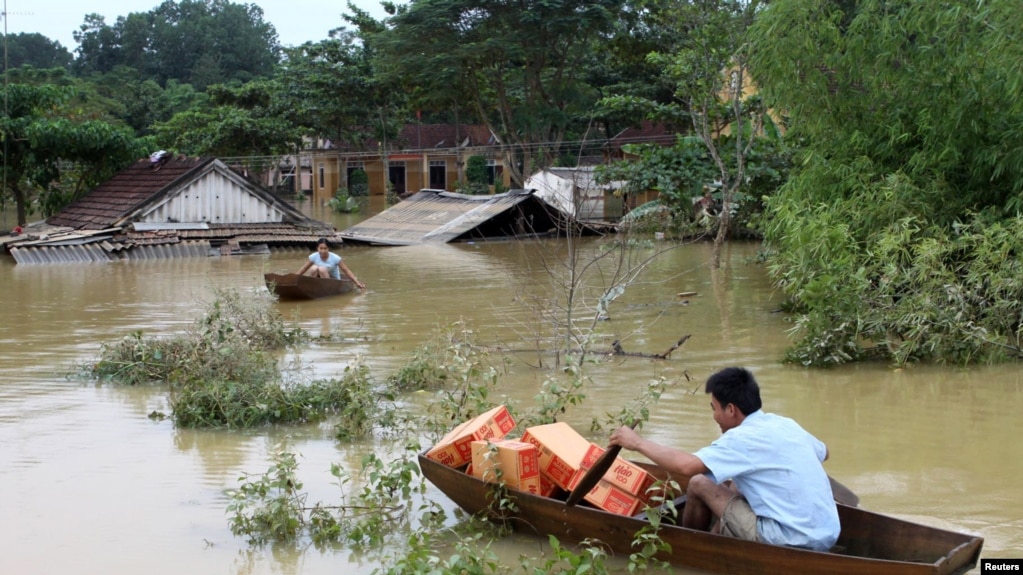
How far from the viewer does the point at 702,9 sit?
64.2 ft

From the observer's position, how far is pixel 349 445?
313 inches

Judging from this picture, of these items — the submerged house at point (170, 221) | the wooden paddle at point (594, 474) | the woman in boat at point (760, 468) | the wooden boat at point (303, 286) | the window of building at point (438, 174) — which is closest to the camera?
the woman in boat at point (760, 468)

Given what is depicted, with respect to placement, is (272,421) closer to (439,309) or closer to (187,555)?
(187,555)

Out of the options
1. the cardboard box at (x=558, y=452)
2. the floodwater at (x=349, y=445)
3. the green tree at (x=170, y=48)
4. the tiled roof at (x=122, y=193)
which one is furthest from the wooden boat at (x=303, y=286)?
the green tree at (x=170, y=48)

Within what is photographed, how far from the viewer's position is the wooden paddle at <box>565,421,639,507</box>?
5.16 m

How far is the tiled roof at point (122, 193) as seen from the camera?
23.5 m

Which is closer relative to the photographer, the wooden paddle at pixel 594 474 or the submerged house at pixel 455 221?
the wooden paddle at pixel 594 474

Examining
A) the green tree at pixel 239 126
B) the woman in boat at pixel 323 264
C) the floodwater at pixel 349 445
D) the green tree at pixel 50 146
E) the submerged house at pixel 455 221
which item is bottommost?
the floodwater at pixel 349 445

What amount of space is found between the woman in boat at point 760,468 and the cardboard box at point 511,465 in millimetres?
782

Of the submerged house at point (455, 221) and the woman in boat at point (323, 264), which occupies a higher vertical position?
the submerged house at point (455, 221)

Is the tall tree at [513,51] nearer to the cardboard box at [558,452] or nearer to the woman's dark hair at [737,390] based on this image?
the cardboard box at [558,452]

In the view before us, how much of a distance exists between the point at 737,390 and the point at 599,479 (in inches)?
35.7

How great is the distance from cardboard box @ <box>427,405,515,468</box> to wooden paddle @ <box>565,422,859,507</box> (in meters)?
0.75

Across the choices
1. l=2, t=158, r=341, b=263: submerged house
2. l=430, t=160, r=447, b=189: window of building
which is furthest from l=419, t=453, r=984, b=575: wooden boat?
l=430, t=160, r=447, b=189: window of building
